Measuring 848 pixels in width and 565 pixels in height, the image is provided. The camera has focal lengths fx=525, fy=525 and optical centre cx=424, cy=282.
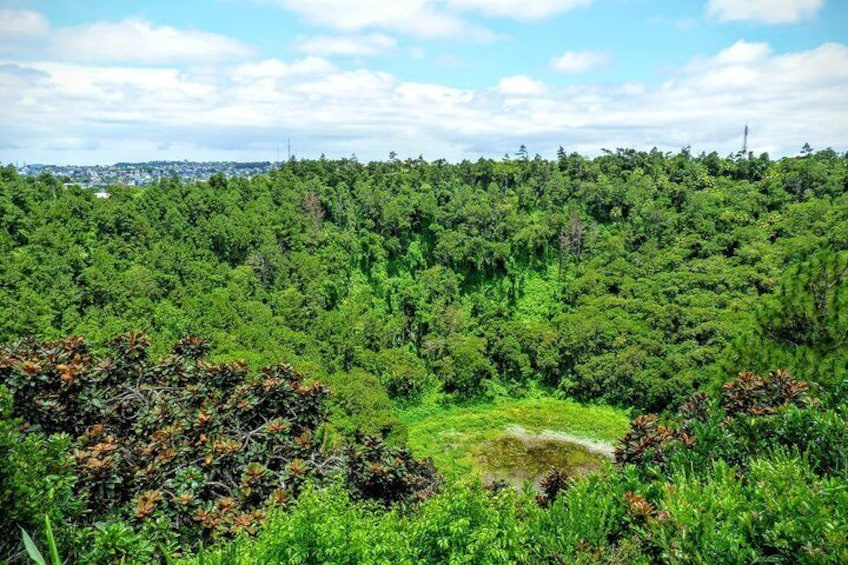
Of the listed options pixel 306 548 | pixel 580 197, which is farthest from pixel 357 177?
pixel 306 548

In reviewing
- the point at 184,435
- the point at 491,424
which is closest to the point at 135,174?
the point at 491,424

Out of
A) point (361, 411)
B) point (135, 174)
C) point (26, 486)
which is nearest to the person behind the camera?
point (26, 486)

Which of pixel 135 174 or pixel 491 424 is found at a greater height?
pixel 135 174

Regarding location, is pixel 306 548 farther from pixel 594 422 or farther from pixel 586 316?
pixel 586 316

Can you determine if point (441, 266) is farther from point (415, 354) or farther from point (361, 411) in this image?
point (361, 411)

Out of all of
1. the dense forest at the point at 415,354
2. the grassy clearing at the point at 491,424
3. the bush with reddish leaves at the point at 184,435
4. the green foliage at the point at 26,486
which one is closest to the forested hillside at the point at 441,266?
the dense forest at the point at 415,354
